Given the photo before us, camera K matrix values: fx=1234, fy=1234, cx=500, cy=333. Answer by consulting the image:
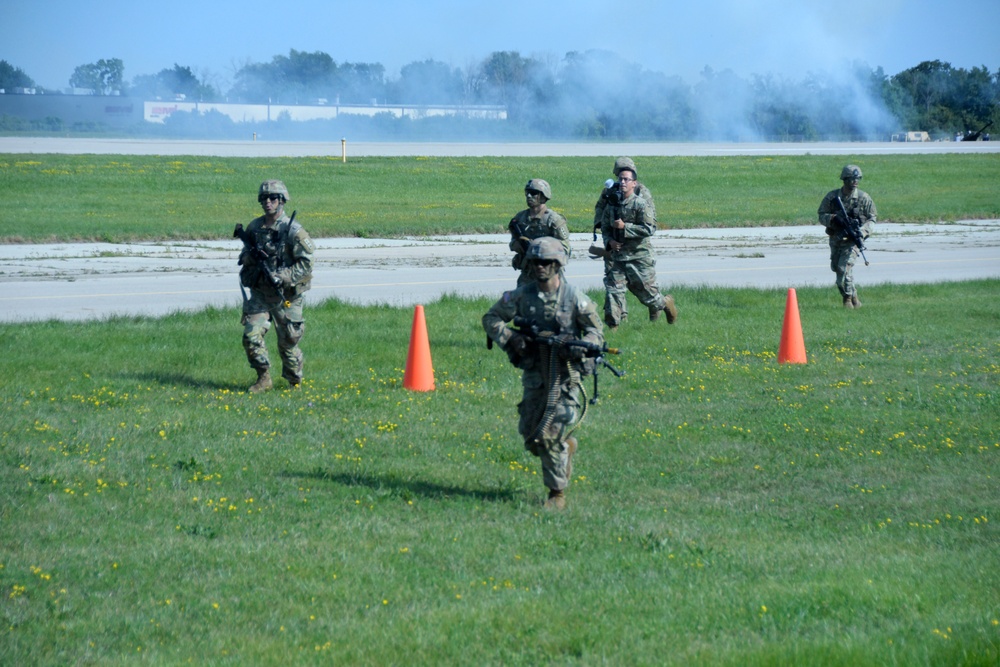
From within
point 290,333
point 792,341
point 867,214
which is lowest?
point 792,341

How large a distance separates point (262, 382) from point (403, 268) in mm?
11587

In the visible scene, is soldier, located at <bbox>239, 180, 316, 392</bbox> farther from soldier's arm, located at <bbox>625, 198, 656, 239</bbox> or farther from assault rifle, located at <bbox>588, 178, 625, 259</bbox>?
soldier's arm, located at <bbox>625, 198, 656, 239</bbox>

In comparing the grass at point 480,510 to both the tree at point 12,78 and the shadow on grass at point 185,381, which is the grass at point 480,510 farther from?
the tree at point 12,78

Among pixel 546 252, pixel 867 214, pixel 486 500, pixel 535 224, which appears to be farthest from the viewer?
pixel 867 214

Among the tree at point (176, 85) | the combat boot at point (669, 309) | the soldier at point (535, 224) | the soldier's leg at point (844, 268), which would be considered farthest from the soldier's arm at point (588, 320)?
the tree at point (176, 85)

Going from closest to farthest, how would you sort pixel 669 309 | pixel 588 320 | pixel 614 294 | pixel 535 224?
1. pixel 588 320
2. pixel 535 224
3. pixel 614 294
4. pixel 669 309

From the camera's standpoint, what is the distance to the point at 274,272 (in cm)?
1117

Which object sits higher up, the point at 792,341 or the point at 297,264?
the point at 297,264

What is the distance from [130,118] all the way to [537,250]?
93.7 m

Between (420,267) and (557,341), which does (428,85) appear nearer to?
(420,267)

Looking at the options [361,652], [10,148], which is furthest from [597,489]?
[10,148]

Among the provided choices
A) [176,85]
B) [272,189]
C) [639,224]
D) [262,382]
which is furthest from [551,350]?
[176,85]

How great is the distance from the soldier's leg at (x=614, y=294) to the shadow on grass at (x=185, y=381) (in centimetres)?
490

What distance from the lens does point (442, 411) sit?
36.6 ft
